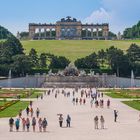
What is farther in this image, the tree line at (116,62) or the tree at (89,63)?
the tree at (89,63)

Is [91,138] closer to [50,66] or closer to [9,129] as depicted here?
[9,129]

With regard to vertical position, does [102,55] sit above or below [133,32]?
below

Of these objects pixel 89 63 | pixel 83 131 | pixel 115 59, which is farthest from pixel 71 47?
pixel 83 131

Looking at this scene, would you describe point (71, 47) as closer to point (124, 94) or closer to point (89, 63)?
point (89, 63)

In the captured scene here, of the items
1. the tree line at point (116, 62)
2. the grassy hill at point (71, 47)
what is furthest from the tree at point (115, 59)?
the grassy hill at point (71, 47)

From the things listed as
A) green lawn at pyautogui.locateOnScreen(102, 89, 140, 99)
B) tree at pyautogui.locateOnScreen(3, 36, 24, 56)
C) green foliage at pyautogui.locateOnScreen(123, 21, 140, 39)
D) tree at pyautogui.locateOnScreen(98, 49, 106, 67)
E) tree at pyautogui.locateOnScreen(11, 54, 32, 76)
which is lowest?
green lawn at pyautogui.locateOnScreen(102, 89, 140, 99)

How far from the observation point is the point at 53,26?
174250mm

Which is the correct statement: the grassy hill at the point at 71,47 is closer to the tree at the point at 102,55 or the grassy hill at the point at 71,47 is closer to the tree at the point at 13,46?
the tree at the point at 102,55

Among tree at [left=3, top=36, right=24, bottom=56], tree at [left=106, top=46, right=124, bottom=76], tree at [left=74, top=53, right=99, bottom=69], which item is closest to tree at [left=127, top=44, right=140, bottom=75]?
tree at [left=106, top=46, right=124, bottom=76]

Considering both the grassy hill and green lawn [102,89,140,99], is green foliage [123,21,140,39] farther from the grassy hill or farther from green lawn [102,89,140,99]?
green lawn [102,89,140,99]

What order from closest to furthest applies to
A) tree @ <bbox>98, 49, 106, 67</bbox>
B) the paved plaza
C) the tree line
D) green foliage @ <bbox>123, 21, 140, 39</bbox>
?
the paved plaza, the tree line, tree @ <bbox>98, 49, 106, 67</bbox>, green foliage @ <bbox>123, 21, 140, 39</bbox>

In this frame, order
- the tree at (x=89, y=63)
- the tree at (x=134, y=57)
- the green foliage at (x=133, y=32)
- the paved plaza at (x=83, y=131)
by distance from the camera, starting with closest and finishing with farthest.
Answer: the paved plaza at (x=83, y=131) < the tree at (x=134, y=57) < the tree at (x=89, y=63) < the green foliage at (x=133, y=32)

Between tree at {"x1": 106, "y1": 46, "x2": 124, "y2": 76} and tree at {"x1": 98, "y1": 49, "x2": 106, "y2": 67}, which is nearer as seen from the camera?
tree at {"x1": 106, "y1": 46, "x2": 124, "y2": 76}

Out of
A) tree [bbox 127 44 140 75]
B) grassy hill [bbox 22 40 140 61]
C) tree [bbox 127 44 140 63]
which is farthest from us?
grassy hill [bbox 22 40 140 61]
